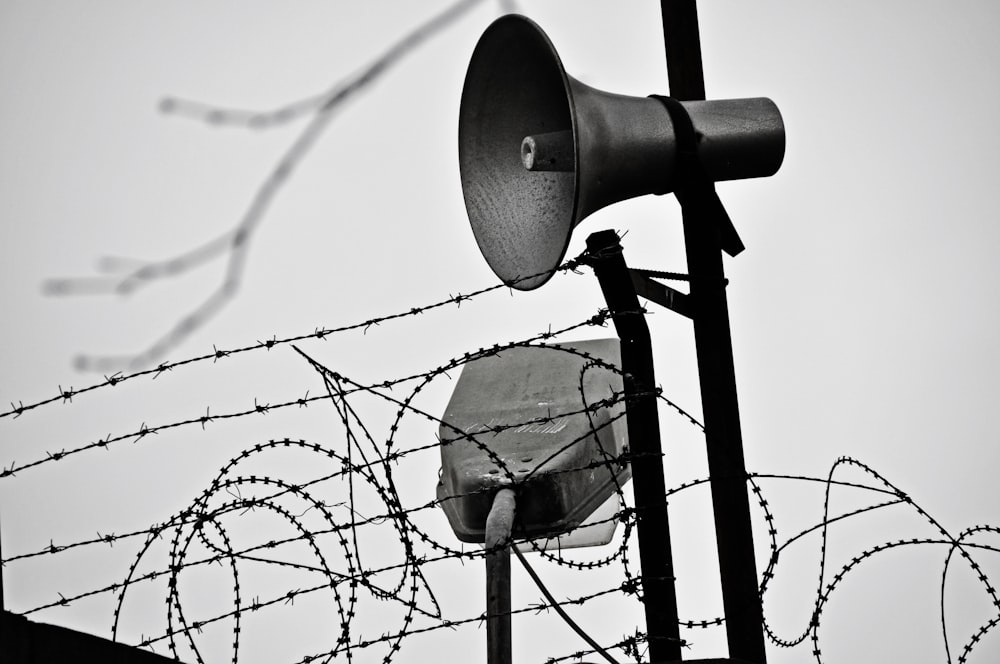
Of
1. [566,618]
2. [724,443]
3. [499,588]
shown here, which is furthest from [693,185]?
[499,588]

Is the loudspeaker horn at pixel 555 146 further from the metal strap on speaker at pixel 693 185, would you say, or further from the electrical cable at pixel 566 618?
the electrical cable at pixel 566 618

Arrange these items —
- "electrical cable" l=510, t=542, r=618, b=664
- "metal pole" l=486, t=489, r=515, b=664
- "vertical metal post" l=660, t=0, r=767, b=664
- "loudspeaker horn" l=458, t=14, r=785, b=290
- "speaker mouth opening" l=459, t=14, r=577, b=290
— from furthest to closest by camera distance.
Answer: "metal pole" l=486, t=489, r=515, b=664 < "speaker mouth opening" l=459, t=14, r=577, b=290 < "vertical metal post" l=660, t=0, r=767, b=664 < "loudspeaker horn" l=458, t=14, r=785, b=290 < "electrical cable" l=510, t=542, r=618, b=664

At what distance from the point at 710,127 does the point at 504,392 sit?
2.86m

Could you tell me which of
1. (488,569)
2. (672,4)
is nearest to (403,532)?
(672,4)

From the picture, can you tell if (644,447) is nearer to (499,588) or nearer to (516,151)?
(516,151)

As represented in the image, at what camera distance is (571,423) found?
19.1 feet

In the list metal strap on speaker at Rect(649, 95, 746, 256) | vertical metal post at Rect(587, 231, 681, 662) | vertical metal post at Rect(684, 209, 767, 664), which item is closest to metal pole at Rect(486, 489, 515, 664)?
vertical metal post at Rect(587, 231, 681, 662)

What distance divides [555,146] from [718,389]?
88 cm

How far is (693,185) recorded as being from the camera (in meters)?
3.64

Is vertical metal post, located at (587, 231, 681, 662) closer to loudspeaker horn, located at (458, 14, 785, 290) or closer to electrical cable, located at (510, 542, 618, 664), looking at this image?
loudspeaker horn, located at (458, 14, 785, 290)

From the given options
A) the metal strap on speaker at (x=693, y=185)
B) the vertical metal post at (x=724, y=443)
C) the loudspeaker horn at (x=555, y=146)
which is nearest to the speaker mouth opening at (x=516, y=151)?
the loudspeaker horn at (x=555, y=146)

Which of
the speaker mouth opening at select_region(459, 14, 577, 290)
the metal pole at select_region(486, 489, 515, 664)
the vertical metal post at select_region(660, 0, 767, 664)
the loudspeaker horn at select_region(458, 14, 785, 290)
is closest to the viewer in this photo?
the loudspeaker horn at select_region(458, 14, 785, 290)

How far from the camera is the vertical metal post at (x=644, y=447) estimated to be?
3.53 metres

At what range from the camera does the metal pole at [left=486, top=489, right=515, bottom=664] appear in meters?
5.10
